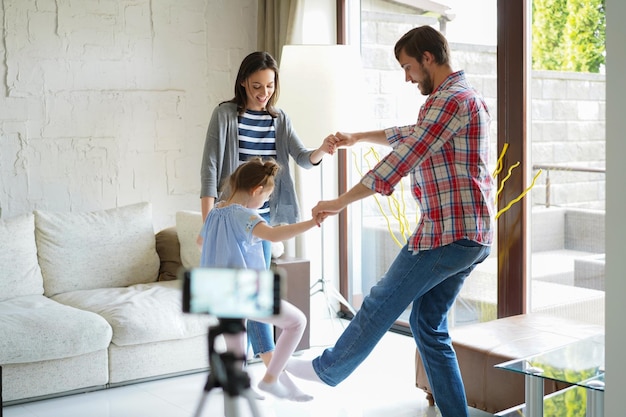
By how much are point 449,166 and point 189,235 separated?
1.99 m

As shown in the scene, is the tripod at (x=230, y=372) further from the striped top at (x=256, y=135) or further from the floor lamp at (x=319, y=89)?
the floor lamp at (x=319, y=89)

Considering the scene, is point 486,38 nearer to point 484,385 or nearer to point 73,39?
point 484,385

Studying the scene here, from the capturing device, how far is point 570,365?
2393mm

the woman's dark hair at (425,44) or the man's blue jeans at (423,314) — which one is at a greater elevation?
the woman's dark hair at (425,44)

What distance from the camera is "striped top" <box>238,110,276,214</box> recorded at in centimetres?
324

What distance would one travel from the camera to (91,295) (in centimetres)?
385

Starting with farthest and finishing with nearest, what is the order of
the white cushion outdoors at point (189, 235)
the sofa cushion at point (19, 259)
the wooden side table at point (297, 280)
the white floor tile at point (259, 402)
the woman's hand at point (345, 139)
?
the white cushion outdoors at point (189, 235)
the wooden side table at point (297, 280)
the sofa cushion at point (19, 259)
the white floor tile at point (259, 402)
the woman's hand at point (345, 139)

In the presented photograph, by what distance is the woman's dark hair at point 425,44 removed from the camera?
2592 mm

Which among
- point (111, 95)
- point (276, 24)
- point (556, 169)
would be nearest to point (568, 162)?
point (556, 169)

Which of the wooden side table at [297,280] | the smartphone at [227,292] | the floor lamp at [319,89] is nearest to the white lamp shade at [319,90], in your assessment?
the floor lamp at [319,89]

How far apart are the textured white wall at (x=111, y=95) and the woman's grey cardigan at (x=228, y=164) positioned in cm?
145

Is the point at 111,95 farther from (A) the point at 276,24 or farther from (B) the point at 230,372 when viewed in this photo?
(B) the point at 230,372

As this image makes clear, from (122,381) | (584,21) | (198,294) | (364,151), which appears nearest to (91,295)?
(122,381)

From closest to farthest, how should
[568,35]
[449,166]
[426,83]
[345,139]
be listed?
[449,166] < [426,83] < [345,139] < [568,35]
